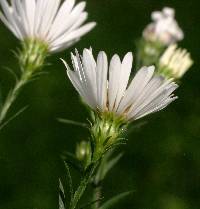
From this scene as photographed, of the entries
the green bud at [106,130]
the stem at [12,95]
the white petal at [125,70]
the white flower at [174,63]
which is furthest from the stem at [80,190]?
the white flower at [174,63]

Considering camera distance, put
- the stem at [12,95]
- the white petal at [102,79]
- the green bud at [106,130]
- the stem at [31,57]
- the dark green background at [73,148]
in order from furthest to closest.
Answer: the dark green background at [73,148], the stem at [31,57], the stem at [12,95], the green bud at [106,130], the white petal at [102,79]

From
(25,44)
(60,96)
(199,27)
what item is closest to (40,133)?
(60,96)

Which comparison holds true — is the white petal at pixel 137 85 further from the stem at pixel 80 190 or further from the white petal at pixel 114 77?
the stem at pixel 80 190

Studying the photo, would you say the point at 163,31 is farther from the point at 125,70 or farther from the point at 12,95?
the point at 125,70

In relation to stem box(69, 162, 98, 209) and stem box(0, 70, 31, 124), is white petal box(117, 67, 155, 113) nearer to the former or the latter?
A: stem box(69, 162, 98, 209)

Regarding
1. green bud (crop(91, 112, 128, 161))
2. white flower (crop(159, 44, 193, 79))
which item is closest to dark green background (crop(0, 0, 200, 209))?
white flower (crop(159, 44, 193, 79))
